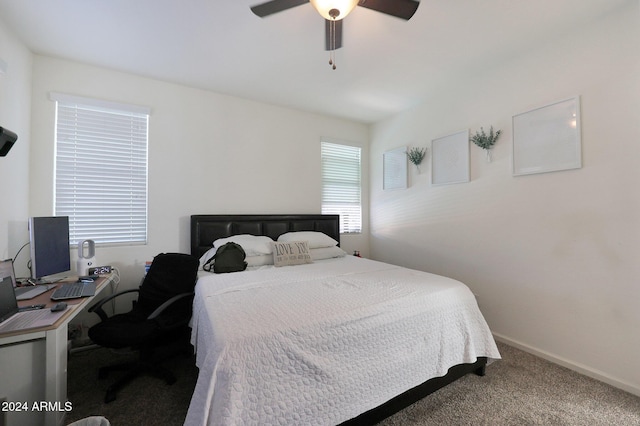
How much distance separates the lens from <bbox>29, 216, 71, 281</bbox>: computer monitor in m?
Answer: 2.00

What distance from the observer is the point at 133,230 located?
2879mm

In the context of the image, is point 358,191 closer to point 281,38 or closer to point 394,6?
point 281,38

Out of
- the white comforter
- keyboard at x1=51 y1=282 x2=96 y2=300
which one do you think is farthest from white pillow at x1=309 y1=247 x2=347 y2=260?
keyboard at x1=51 y1=282 x2=96 y2=300

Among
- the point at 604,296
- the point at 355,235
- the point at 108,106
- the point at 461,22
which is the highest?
the point at 461,22

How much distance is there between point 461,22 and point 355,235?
300cm

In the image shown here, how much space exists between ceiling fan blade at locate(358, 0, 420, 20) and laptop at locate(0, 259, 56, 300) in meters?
2.72

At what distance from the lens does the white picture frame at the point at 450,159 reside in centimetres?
303

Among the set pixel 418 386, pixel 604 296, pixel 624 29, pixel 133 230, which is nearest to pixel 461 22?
pixel 624 29

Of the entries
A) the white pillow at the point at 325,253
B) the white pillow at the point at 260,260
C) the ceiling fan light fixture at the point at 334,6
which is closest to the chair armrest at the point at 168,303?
the white pillow at the point at 260,260

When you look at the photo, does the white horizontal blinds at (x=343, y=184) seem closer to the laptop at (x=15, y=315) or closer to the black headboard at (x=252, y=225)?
the black headboard at (x=252, y=225)

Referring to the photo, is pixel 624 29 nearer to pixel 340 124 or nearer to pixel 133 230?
pixel 340 124

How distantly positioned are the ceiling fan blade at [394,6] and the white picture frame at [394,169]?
7.27 feet

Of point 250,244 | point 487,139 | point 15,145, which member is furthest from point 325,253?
point 15,145

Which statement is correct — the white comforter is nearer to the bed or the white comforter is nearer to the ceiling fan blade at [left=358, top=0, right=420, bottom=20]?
the bed
